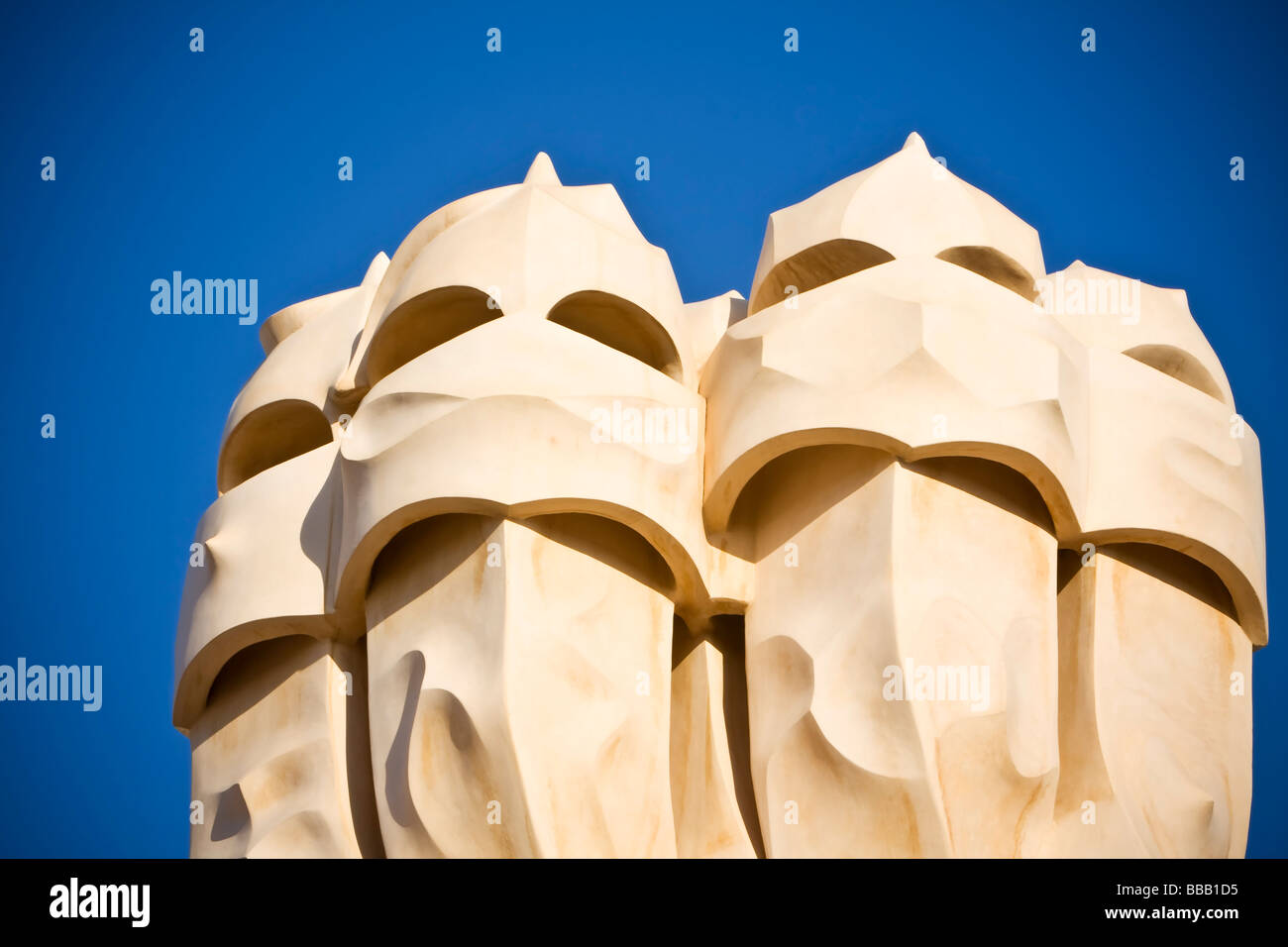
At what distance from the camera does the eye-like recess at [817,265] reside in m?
16.9

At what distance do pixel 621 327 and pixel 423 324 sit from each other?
1.60 meters

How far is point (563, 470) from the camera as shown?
14.9m

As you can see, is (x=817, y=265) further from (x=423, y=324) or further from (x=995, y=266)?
(x=423, y=324)

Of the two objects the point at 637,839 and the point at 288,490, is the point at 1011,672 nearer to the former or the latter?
the point at 637,839

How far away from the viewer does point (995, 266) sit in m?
17.0

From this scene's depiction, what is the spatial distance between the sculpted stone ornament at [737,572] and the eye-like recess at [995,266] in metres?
0.03

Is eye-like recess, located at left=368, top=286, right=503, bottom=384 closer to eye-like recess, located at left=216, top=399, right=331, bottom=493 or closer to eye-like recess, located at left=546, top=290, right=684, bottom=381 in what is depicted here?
eye-like recess, located at left=546, top=290, right=684, bottom=381

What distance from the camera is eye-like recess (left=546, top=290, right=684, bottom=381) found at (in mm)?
16312

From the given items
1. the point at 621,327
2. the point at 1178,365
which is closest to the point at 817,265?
the point at 621,327

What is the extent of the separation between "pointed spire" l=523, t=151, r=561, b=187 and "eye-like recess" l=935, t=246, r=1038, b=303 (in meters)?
3.34

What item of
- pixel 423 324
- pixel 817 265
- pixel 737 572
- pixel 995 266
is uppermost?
pixel 817 265

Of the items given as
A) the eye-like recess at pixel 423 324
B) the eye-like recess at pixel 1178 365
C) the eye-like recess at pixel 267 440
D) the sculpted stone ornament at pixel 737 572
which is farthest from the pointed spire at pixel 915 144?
the eye-like recess at pixel 267 440

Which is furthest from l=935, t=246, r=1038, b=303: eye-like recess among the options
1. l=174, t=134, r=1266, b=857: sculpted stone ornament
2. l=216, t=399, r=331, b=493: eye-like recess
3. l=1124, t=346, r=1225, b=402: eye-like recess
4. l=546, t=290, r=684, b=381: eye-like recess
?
l=216, t=399, r=331, b=493: eye-like recess

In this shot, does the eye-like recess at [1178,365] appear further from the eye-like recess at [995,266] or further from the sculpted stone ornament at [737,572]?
the eye-like recess at [995,266]
